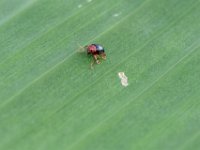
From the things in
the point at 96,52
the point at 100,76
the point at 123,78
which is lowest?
the point at 123,78

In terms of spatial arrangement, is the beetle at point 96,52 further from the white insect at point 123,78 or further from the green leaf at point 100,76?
the white insect at point 123,78

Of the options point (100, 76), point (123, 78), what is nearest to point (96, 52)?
point (100, 76)

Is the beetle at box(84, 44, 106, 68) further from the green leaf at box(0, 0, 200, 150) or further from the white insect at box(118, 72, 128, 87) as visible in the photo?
the white insect at box(118, 72, 128, 87)

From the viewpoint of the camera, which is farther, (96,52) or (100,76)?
(96,52)

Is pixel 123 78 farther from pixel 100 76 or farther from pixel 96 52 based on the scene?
pixel 96 52

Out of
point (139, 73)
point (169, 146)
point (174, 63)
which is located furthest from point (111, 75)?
point (169, 146)

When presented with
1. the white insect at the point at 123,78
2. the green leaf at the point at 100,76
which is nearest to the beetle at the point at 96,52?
the green leaf at the point at 100,76
